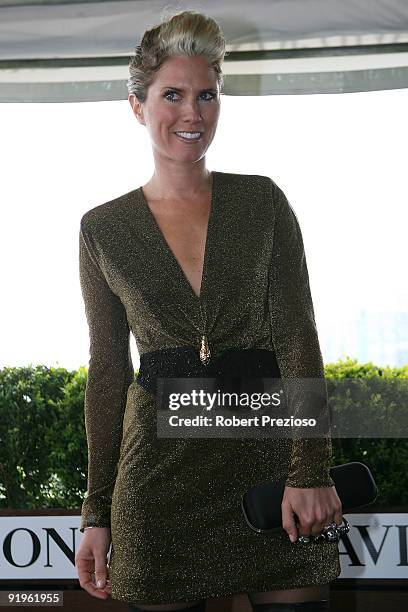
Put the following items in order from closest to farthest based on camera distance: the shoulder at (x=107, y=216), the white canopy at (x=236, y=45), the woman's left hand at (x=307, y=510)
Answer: the woman's left hand at (x=307, y=510) → the shoulder at (x=107, y=216) → the white canopy at (x=236, y=45)

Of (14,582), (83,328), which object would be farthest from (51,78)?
(14,582)

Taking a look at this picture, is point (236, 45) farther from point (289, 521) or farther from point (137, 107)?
point (289, 521)

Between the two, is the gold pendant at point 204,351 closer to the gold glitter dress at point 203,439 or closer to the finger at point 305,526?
the gold glitter dress at point 203,439

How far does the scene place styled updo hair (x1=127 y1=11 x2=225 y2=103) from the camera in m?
1.37

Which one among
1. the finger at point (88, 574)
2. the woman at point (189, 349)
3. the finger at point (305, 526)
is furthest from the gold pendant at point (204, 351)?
the finger at point (88, 574)

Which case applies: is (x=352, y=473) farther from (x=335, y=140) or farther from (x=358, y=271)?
(x=335, y=140)

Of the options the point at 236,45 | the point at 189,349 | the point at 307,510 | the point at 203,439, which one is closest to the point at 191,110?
the point at 189,349

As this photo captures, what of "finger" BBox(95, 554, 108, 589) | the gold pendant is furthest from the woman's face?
"finger" BBox(95, 554, 108, 589)

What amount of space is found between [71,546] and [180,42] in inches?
65.6

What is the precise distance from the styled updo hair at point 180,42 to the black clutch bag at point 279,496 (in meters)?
0.65

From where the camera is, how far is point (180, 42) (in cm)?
137

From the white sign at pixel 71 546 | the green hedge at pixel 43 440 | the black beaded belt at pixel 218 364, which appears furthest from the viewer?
the green hedge at pixel 43 440

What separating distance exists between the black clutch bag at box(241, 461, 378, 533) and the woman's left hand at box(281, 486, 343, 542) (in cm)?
1

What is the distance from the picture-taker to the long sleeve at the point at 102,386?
1.41m
